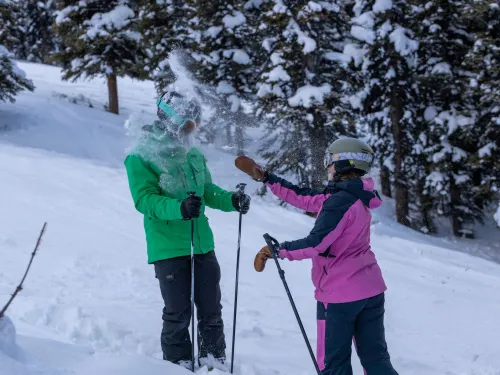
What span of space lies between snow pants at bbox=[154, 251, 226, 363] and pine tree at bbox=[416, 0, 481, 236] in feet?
49.2

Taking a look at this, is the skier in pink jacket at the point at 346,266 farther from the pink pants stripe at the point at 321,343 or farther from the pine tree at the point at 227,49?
the pine tree at the point at 227,49

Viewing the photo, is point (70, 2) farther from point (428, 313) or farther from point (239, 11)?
point (428, 313)

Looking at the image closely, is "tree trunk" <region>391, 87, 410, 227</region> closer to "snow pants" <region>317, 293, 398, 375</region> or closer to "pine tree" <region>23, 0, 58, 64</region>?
"snow pants" <region>317, 293, 398, 375</region>

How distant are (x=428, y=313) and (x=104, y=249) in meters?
4.44

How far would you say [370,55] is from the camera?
56.1 ft

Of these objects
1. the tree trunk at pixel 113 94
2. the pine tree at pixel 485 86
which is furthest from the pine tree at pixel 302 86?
the tree trunk at pixel 113 94

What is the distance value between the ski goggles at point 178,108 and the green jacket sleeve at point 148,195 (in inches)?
15.4

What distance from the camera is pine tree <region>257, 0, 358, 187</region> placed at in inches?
543

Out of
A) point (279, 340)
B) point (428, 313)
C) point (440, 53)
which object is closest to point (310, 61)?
point (440, 53)

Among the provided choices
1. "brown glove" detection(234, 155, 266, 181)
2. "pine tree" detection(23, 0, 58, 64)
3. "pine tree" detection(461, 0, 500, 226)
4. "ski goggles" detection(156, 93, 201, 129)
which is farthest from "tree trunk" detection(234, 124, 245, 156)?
"pine tree" detection(23, 0, 58, 64)

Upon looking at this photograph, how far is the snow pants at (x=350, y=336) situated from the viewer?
341cm

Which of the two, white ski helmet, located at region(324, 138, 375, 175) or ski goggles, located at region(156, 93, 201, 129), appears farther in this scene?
ski goggles, located at region(156, 93, 201, 129)

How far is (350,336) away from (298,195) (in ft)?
3.91

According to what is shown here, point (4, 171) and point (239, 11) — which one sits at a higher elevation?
point (239, 11)
